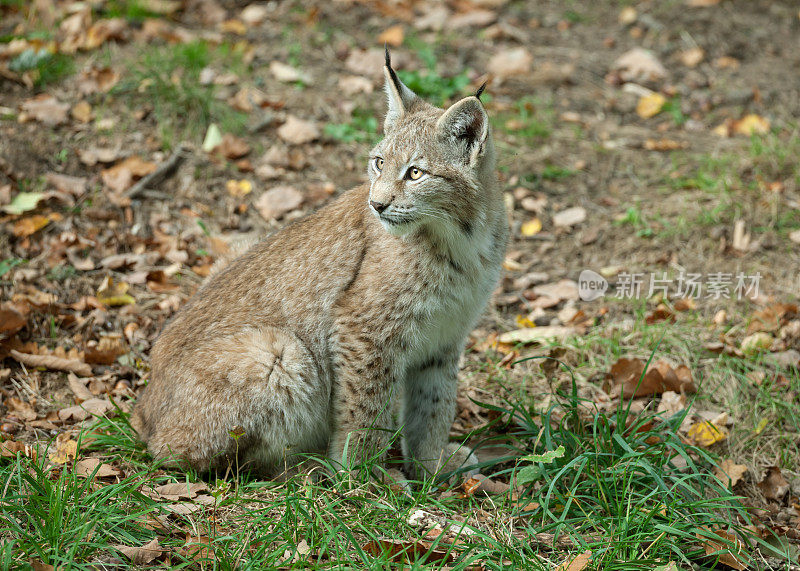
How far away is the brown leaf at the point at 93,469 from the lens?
4016mm

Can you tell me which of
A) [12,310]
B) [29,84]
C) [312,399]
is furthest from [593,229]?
[29,84]

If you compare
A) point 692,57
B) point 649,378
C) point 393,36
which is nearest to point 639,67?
point 692,57

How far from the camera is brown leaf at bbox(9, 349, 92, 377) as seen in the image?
491 centimetres

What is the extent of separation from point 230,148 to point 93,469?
3671mm

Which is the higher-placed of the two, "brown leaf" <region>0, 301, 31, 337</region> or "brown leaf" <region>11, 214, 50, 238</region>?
"brown leaf" <region>11, 214, 50, 238</region>

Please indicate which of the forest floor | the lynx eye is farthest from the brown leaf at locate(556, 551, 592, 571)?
the lynx eye

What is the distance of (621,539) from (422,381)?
1.45m

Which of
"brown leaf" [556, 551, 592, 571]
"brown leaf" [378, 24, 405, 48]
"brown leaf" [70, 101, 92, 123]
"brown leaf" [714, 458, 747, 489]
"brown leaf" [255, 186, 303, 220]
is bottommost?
"brown leaf" [714, 458, 747, 489]

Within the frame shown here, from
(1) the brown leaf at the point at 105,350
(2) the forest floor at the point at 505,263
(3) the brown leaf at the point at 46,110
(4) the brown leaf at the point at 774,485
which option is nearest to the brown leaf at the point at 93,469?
(2) the forest floor at the point at 505,263

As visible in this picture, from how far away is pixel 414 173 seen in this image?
3.97 meters

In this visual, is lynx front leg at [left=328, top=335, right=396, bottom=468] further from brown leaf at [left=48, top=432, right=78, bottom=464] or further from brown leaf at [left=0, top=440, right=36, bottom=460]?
brown leaf at [left=0, top=440, right=36, bottom=460]

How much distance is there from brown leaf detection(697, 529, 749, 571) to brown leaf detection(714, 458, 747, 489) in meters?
0.59

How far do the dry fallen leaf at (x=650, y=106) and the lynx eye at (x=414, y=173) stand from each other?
16.1 feet

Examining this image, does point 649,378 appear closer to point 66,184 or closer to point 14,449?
point 14,449
